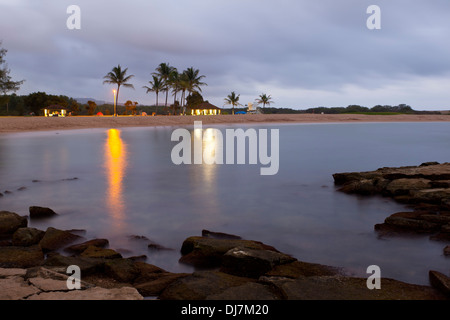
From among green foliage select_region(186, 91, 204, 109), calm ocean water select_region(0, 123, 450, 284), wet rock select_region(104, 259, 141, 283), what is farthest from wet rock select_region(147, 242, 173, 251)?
green foliage select_region(186, 91, 204, 109)

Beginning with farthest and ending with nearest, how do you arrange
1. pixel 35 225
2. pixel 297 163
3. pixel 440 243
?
pixel 297 163 < pixel 35 225 < pixel 440 243

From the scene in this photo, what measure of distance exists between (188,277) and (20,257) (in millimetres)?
2396

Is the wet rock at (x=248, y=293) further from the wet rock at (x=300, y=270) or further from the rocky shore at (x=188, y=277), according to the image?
the wet rock at (x=300, y=270)

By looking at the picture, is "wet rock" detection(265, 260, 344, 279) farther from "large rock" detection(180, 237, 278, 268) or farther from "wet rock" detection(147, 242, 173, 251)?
"wet rock" detection(147, 242, 173, 251)

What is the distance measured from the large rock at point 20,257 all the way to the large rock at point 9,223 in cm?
110

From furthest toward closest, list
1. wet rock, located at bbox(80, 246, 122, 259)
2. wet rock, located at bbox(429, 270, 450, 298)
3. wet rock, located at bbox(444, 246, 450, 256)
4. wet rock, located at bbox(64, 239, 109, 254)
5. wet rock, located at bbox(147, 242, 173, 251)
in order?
wet rock, located at bbox(147, 242, 173, 251), wet rock, located at bbox(64, 239, 109, 254), wet rock, located at bbox(444, 246, 450, 256), wet rock, located at bbox(80, 246, 122, 259), wet rock, located at bbox(429, 270, 450, 298)

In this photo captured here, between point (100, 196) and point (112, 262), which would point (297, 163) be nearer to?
point (100, 196)

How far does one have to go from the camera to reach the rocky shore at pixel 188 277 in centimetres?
375

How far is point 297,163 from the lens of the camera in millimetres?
17250

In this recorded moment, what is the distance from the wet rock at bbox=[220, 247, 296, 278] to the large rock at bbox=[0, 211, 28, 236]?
3.68 m

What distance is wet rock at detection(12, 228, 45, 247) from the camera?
18.5ft

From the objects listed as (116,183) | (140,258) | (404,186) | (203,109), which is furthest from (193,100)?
(140,258)
